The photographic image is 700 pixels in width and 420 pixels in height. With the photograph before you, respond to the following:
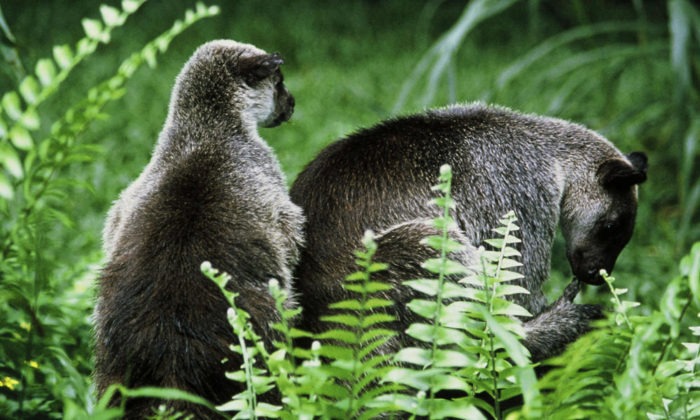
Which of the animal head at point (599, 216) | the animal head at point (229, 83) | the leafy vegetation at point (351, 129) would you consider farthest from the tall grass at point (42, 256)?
the animal head at point (599, 216)

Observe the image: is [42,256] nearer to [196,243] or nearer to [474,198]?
[196,243]

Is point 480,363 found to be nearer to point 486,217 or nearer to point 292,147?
point 486,217

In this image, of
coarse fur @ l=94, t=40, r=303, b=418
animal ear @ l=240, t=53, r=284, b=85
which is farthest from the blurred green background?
animal ear @ l=240, t=53, r=284, b=85

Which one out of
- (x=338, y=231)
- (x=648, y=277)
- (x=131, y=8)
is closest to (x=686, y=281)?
(x=338, y=231)

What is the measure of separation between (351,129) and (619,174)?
4351 millimetres

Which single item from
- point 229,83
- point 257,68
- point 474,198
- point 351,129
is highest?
point 351,129

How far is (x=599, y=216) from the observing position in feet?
15.1

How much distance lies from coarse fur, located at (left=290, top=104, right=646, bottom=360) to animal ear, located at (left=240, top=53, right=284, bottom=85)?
19.3 inches

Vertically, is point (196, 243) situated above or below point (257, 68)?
below

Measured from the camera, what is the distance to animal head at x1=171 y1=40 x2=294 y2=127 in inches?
163

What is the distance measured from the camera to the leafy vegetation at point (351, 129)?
267cm

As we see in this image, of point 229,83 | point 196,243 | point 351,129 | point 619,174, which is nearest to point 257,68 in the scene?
point 229,83

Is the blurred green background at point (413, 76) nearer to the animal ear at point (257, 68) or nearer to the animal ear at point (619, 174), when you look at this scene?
the animal ear at point (257, 68)

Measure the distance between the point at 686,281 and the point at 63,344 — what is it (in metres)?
2.97
